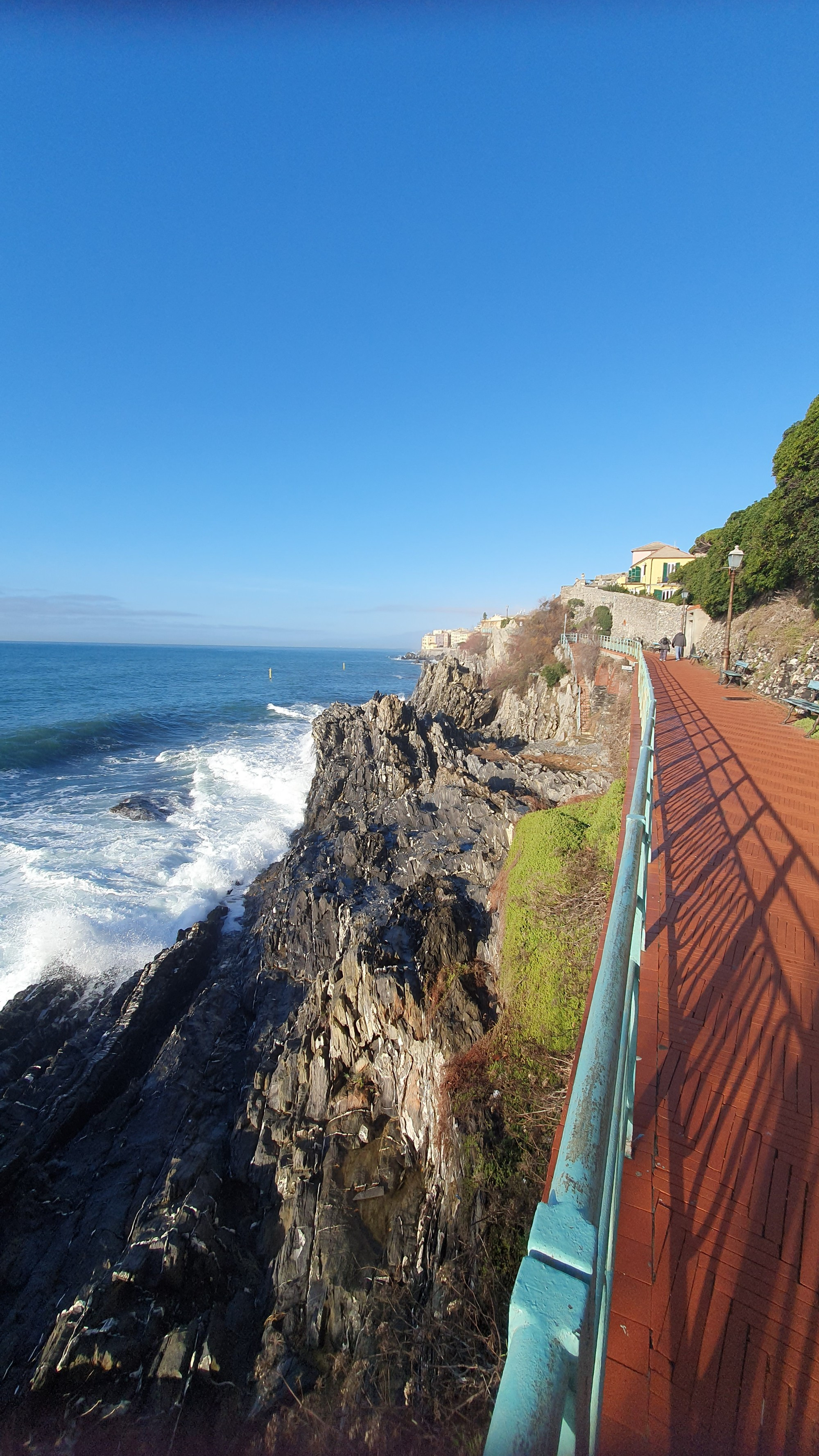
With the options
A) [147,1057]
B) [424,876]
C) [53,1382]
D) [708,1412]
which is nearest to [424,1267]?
[53,1382]

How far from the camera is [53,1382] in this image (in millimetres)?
5645

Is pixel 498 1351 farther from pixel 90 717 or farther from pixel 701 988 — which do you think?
pixel 90 717

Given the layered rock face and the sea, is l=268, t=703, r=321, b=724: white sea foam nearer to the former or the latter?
the sea

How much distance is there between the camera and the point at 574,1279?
3.32ft

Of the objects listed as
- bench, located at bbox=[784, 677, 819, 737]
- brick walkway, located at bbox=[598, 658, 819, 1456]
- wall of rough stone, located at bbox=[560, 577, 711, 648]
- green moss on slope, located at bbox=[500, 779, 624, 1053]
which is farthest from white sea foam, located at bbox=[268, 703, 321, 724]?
brick walkway, located at bbox=[598, 658, 819, 1456]

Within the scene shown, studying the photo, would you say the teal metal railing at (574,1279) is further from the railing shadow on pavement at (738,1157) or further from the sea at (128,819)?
the sea at (128,819)

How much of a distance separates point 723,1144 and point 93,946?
1372cm

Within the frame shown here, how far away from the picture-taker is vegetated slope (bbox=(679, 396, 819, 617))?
1577cm

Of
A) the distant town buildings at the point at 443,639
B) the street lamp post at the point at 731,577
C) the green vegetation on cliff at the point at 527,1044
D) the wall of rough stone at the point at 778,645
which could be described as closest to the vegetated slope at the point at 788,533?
the wall of rough stone at the point at 778,645

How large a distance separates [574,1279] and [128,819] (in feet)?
76.2

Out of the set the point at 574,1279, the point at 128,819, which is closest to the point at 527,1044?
the point at 574,1279

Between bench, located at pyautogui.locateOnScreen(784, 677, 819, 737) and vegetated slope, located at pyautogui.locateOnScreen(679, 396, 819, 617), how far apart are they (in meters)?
6.33

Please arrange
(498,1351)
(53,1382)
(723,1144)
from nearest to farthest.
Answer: (723,1144)
(498,1351)
(53,1382)

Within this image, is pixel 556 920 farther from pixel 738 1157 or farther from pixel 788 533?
pixel 788 533
